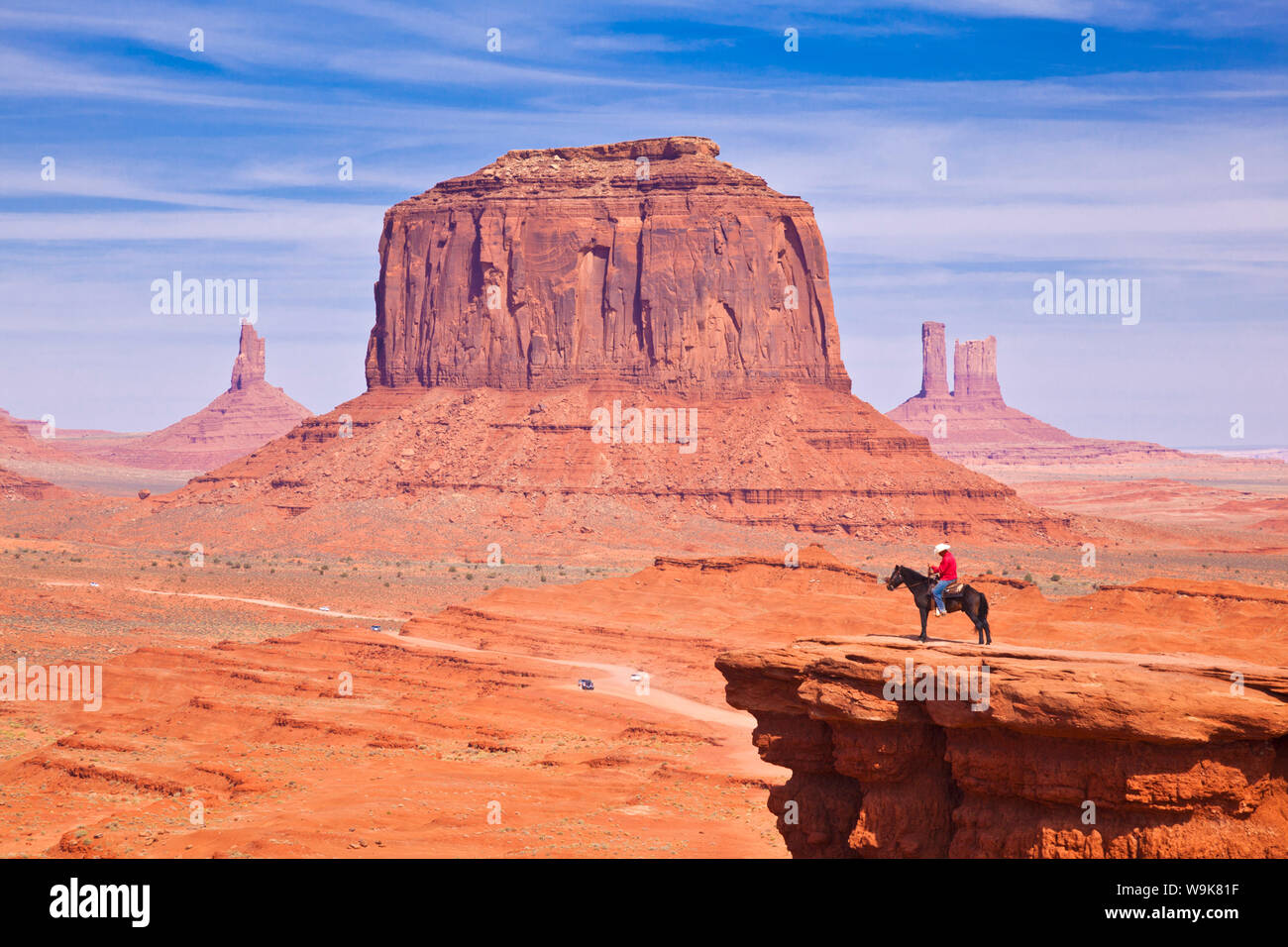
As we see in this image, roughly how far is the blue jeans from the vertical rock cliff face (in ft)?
332

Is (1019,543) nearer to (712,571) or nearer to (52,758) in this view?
(712,571)

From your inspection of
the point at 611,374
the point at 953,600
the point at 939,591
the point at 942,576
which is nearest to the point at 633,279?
the point at 611,374

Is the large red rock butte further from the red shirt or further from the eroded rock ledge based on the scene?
the eroded rock ledge

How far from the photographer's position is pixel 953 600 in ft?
58.3

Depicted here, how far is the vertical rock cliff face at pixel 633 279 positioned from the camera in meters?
120

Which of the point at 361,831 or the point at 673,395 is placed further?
the point at 673,395

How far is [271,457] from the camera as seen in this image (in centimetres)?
12725

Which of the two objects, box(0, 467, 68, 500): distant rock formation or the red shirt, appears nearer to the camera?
the red shirt

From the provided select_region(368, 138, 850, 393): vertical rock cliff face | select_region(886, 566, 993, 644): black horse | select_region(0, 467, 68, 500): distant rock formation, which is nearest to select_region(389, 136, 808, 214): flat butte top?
select_region(368, 138, 850, 393): vertical rock cliff face

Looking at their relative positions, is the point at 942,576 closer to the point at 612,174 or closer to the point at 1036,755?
the point at 1036,755

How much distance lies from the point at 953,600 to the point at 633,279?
106 meters

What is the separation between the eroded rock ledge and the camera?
14.5 meters

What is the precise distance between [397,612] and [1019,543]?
5535 centimetres
